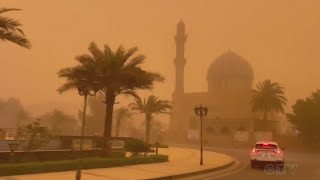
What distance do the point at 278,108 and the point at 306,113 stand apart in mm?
7525

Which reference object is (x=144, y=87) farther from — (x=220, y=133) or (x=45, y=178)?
(x=220, y=133)

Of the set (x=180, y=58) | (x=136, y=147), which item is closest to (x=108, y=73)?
(x=136, y=147)

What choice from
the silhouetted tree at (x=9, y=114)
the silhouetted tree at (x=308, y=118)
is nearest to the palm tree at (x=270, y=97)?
the silhouetted tree at (x=308, y=118)

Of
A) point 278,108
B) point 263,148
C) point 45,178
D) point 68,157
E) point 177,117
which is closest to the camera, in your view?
point 45,178

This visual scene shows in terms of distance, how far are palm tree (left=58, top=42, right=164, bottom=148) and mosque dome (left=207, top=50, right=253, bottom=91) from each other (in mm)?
73295

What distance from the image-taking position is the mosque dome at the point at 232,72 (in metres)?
102

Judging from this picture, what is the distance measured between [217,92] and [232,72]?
5403 millimetres

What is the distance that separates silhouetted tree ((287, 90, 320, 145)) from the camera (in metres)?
59.9

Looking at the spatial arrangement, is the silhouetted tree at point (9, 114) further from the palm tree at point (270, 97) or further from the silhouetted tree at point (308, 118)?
the silhouetted tree at point (308, 118)

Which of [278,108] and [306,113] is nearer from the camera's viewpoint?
[306,113]

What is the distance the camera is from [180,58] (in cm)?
10275

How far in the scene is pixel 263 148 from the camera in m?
28.6

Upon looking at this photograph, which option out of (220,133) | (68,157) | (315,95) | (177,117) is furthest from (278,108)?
(68,157)

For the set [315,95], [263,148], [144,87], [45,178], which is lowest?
[45,178]
